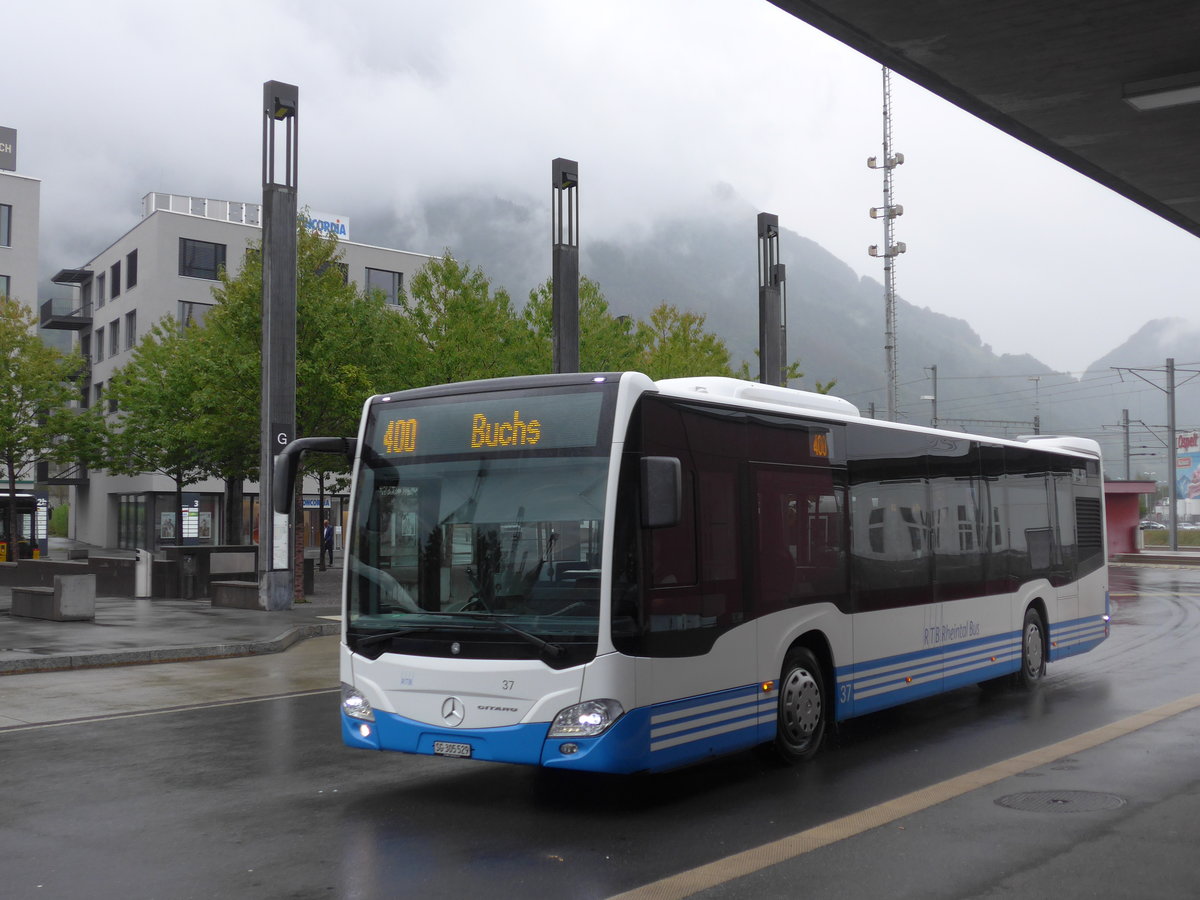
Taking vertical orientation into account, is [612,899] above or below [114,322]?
below

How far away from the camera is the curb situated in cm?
1513

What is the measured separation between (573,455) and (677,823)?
2.27 metres

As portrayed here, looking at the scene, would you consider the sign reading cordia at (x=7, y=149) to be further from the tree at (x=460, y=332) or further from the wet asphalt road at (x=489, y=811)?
the wet asphalt road at (x=489, y=811)

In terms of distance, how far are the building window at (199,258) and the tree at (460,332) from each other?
3084cm

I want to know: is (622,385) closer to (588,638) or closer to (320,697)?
(588,638)

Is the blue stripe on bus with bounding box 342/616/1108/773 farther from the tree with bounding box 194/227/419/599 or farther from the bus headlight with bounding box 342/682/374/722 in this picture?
the tree with bounding box 194/227/419/599

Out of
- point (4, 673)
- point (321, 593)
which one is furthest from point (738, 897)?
point (321, 593)

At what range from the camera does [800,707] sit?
8961 millimetres

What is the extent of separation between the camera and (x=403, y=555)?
26.0ft

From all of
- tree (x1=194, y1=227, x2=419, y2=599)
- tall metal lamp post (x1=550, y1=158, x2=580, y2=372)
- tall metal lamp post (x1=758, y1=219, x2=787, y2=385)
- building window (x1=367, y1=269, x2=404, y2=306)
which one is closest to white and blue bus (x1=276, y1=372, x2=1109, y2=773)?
tall metal lamp post (x1=550, y1=158, x2=580, y2=372)

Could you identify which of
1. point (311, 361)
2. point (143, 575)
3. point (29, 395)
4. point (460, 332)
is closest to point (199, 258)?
point (29, 395)

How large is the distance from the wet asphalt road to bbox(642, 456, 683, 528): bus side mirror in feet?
5.84

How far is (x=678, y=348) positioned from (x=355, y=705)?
131 feet

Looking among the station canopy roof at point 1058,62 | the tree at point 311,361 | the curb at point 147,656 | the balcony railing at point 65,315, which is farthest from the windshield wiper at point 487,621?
the balcony railing at point 65,315
